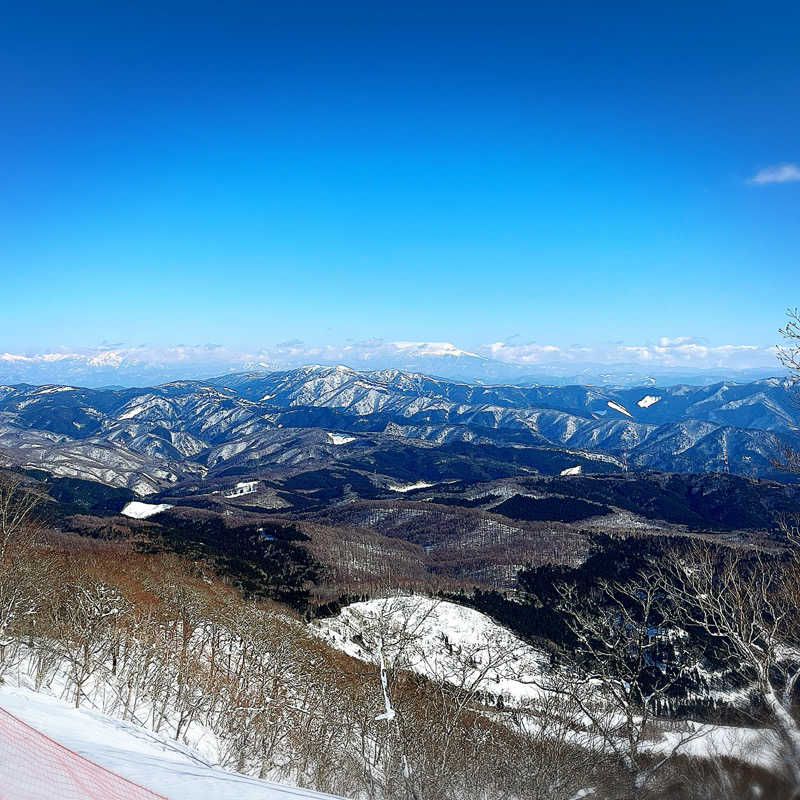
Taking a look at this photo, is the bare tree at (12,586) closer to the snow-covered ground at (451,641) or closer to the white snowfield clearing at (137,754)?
the white snowfield clearing at (137,754)

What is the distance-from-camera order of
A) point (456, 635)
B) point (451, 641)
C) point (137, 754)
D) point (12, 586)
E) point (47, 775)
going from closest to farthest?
point (47, 775)
point (137, 754)
point (12, 586)
point (451, 641)
point (456, 635)

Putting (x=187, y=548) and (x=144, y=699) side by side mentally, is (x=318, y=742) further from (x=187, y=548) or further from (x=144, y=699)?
(x=187, y=548)

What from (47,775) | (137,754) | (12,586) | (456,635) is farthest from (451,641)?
(47,775)

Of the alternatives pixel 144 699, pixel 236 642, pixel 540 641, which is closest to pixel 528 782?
pixel 144 699

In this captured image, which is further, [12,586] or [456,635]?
[456,635]

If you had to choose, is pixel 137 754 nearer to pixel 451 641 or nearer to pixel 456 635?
pixel 451 641

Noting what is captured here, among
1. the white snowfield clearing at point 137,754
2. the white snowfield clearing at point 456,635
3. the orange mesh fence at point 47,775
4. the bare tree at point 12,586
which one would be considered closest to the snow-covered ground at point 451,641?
the white snowfield clearing at point 456,635
